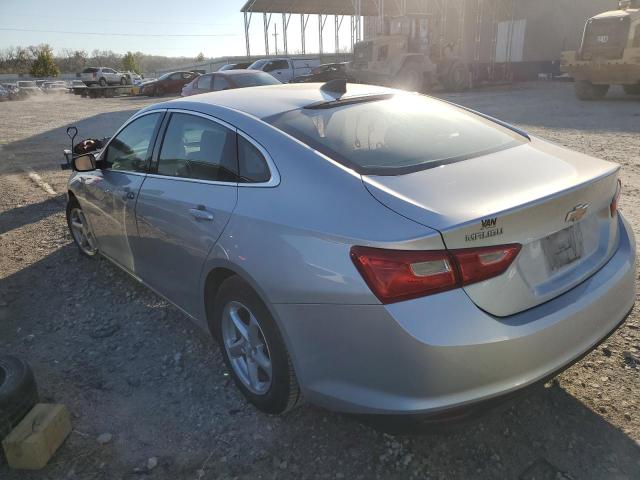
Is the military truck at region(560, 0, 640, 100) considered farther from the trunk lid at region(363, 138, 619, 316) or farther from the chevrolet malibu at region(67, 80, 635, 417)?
the trunk lid at region(363, 138, 619, 316)

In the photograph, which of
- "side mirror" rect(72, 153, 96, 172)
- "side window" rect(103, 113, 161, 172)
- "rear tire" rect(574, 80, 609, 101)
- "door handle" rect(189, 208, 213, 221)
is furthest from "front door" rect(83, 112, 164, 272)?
"rear tire" rect(574, 80, 609, 101)

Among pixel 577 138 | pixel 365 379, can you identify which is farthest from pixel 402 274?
pixel 577 138

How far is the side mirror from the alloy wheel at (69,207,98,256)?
2.54 ft

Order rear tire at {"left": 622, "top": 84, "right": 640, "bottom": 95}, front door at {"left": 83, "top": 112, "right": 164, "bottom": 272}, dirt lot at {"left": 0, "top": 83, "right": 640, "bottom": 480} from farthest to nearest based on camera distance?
rear tire at {"left": 622, "top": 84, "right": 640, "bottom": 95}
front door at {"left": 83, "top": 112, "right": 164, "bottom": 272}
dirt lot at {"left": 0, "top": 83, "right": 640, "bottom": 480}

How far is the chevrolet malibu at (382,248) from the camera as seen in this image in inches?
73.5

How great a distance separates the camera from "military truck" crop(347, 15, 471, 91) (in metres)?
22.8

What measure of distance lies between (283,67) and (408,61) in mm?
8573

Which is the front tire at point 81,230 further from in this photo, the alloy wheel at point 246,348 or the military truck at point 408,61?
the military truck at point 408,61

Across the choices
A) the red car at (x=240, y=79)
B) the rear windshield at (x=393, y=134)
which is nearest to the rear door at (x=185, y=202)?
the rear windshield at (x=393, y=134)

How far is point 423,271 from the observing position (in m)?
1.86

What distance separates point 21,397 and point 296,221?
159cm

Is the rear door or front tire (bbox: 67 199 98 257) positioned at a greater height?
the rear door

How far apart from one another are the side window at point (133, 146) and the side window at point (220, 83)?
9.86 meters

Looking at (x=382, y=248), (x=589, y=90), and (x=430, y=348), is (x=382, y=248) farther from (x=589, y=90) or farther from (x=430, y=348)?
(x=589, y=90)
